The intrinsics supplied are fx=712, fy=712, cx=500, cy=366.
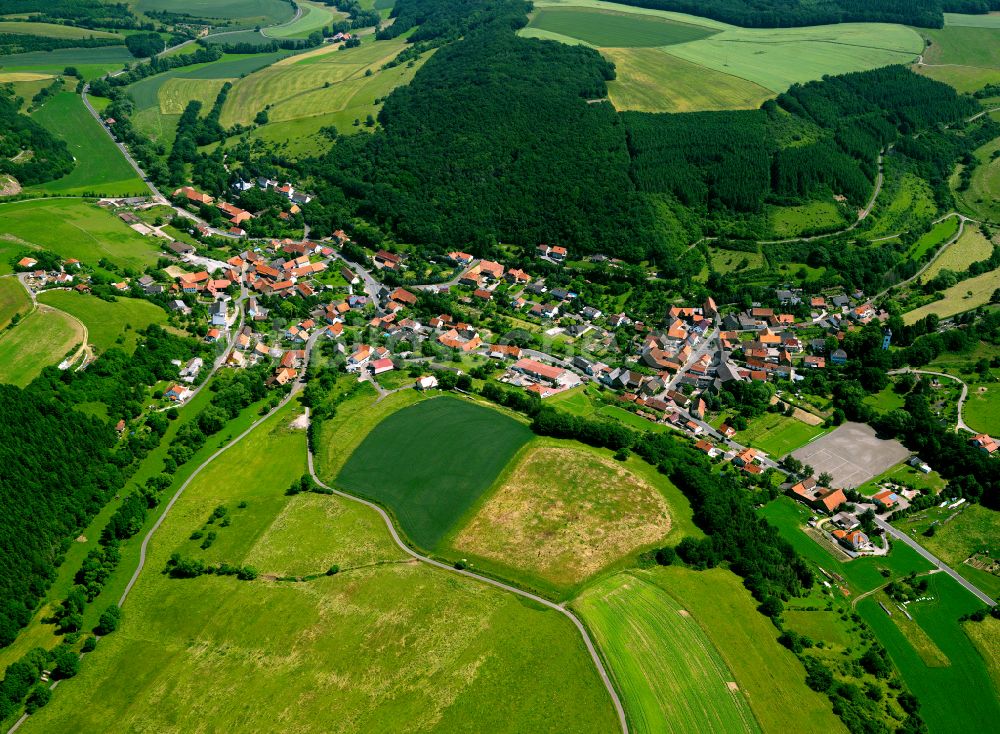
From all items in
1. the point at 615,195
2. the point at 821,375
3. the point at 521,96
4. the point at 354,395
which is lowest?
the point at 354,395

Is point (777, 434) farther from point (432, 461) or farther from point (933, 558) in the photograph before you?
point (432, 461)

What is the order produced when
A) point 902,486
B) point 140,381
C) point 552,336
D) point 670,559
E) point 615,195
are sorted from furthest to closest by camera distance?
point 615,195
point 552,336
point 140,381
point 902,486
point 670,559

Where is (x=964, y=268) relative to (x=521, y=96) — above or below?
below

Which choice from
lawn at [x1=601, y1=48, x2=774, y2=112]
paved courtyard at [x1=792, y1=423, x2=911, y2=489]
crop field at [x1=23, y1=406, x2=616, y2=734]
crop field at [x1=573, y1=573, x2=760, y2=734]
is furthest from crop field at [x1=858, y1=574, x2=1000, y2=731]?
lawn at [x1=601, y1=48, x2=774, y2=112]

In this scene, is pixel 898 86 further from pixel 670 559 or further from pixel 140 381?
pixel 140 381

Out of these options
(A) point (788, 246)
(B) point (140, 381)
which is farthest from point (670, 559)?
(A) point (788, 246)

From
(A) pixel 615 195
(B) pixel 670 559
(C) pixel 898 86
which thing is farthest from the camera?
(C) pixel 898 86

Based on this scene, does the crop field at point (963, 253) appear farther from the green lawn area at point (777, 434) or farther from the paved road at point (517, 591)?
the paved road at point (517, 591)

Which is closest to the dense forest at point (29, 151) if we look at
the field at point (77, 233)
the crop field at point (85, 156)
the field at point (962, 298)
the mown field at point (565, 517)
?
the crop field at point (85, 156)
